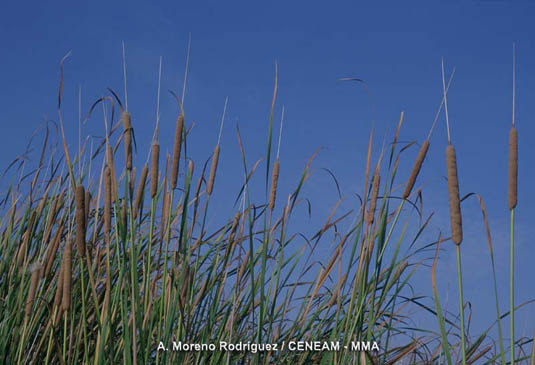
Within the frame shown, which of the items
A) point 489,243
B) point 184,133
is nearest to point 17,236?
point 184,133

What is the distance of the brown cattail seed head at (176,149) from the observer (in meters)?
1.52

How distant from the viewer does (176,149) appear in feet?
5.04

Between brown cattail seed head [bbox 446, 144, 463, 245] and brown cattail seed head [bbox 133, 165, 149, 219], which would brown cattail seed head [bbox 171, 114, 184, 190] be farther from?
brown cattail seed head [bbox 446, 144, 463, 245]

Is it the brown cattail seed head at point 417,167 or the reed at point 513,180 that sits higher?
the brown cattail seed head at point 417,167

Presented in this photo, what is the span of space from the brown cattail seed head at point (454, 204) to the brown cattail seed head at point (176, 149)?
67cm

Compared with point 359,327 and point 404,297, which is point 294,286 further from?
point 359,327

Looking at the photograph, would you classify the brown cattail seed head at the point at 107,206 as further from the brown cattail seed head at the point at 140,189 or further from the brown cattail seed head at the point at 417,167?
the brown cattail seed head at the point at 417,167

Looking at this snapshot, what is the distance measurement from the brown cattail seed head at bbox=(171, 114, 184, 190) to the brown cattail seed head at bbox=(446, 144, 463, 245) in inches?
26.3

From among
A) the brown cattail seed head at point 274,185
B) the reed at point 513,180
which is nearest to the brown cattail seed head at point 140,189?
the brown cattail seed head at point 274,185

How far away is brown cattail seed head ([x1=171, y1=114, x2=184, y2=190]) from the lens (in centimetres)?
152

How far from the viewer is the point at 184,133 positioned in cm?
163

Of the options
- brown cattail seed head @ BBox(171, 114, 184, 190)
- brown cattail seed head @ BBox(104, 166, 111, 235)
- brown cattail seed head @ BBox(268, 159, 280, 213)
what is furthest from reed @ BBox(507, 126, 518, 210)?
brown cattail seed head @ BBox(104, 166, 111, 235)

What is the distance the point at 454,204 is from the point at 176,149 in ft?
2.32

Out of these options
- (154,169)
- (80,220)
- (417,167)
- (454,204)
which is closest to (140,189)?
(154,169)
